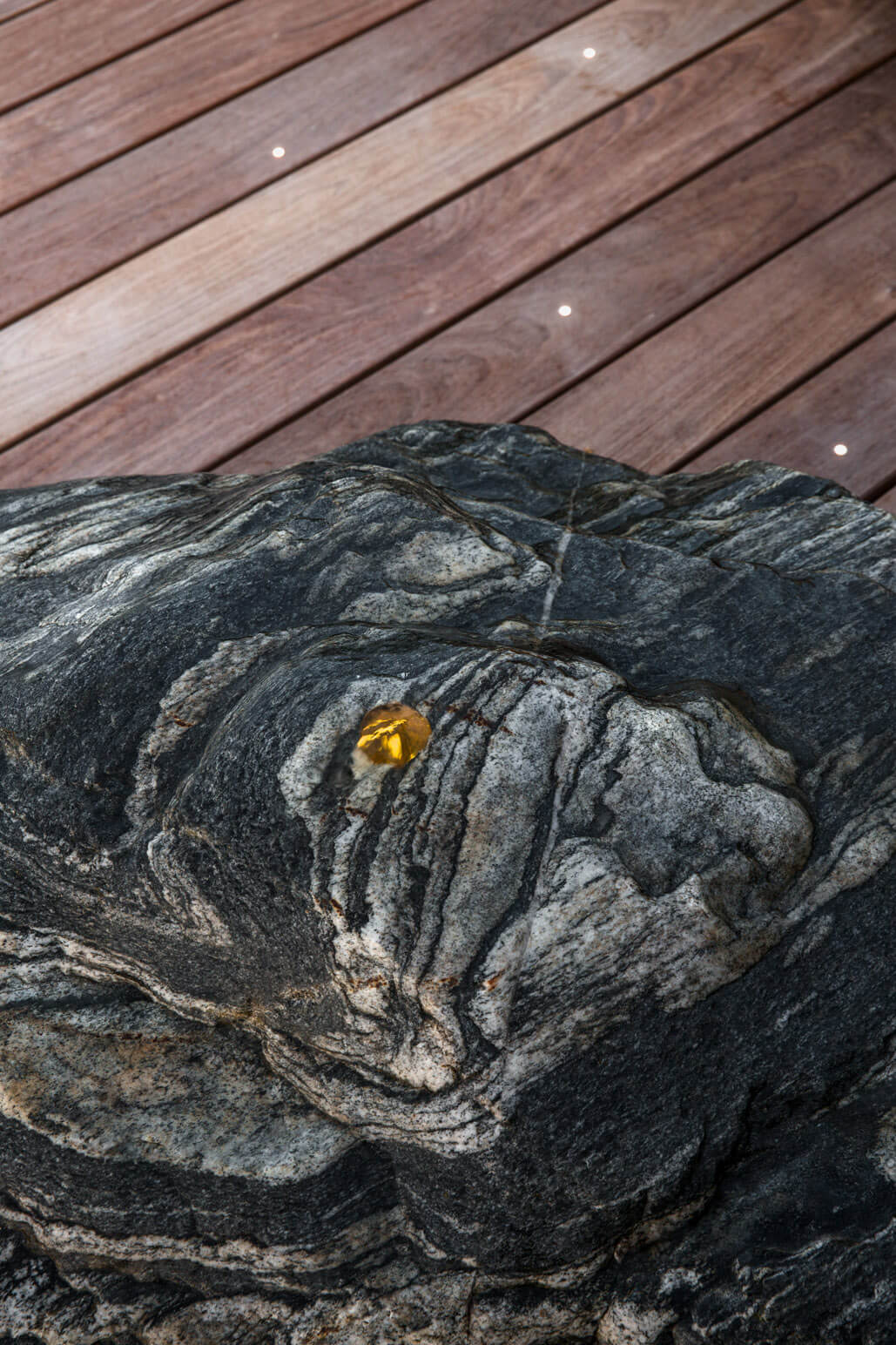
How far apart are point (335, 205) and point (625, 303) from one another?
0.68m

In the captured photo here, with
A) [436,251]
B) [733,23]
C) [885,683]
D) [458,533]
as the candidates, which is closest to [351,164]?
[436,251]

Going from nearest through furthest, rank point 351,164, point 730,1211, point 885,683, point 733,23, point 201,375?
1. point 730,1211
2. point 885,683
3. point 201,375
4. point 351,164
5. point 733,23

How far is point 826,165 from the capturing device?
2678 millimetres

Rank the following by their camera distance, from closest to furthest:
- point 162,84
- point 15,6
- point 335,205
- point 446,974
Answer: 1. point 446,974
2. point 335,205
3. point 162,84
4. point 15,6

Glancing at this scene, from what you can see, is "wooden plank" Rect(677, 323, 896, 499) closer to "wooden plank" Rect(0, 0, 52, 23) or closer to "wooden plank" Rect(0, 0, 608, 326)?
"wooden plank" Rect(0, 0, 608, 326)

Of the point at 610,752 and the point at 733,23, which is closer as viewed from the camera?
the point at 610,752

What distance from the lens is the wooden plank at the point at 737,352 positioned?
2352 mm

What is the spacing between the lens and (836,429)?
2.34 meters

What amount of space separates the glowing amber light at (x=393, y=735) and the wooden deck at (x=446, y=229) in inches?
48.4

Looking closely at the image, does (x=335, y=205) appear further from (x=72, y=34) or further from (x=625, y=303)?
(x=72, y=34)

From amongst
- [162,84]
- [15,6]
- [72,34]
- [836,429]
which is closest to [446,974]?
[836,429]

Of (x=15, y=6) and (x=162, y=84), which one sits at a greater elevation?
(x=15, y=6)

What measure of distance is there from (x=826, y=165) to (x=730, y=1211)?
7.68ft

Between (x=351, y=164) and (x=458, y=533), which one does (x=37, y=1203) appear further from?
(x=351, y=164)
